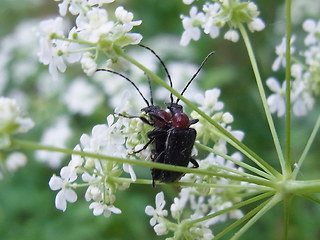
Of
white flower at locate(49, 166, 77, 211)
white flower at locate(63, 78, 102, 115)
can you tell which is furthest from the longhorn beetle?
white flower at locate(63, 78, 102, 115)

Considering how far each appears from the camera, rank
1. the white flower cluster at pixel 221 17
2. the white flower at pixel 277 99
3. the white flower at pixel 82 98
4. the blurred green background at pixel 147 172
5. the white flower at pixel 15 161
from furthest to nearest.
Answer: the white flower at pixel 82 98 < the blurred green background at pixel 147 172 < the white flower at pixel 15 161 < the white flower at pixel 277 99 < the white flower cluster at pixel 221 17

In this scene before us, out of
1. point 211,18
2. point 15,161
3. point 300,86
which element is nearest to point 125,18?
point 211,18

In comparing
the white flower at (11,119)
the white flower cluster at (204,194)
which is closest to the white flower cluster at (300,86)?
the white flower cluster at (204,194)

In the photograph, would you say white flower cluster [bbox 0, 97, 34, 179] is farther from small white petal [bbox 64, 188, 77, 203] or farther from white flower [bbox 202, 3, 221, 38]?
white flower [bbox 202, 3, 221, 38]

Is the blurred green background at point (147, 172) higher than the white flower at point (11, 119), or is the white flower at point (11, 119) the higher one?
the blurred green background at point (147, 172)

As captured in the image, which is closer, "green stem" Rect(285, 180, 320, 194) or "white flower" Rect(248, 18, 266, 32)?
"green stem" Rect(285, 180, 320, 194)

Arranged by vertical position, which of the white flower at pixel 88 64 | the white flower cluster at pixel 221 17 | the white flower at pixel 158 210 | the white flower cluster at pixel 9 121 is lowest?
the white flower at pixel 158 210

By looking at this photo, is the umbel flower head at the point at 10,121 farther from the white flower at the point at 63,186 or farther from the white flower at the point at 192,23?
the white flower at the point at 192,23

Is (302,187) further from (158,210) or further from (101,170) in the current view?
(101,170)

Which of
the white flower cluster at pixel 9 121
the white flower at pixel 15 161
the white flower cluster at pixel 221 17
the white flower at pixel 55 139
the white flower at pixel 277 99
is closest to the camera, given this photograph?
the white flower cluster at pixel 9 121
